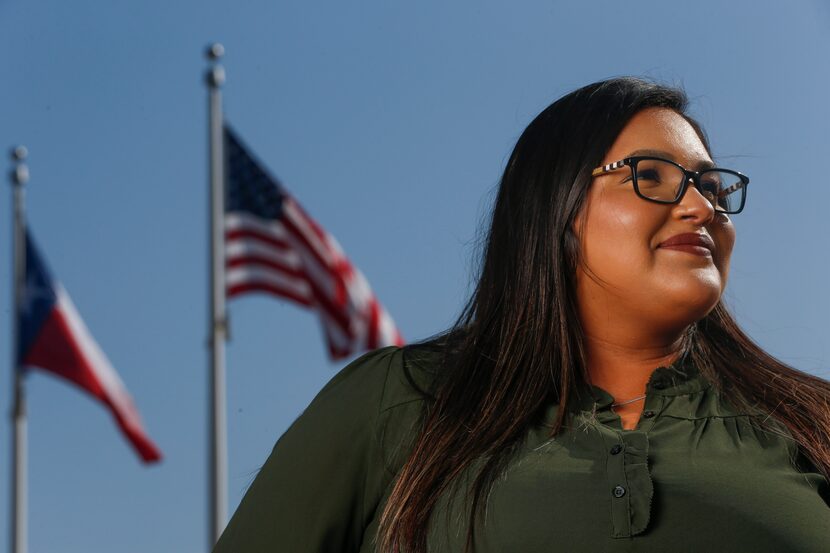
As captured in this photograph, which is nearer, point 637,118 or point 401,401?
point 401,401

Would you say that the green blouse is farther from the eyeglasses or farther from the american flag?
the american flag

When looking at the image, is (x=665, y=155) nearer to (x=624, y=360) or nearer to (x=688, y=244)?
(x=688, y=244)

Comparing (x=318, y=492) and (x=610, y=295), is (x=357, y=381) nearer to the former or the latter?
(x=318, y=492)

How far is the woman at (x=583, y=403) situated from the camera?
2.53 meters

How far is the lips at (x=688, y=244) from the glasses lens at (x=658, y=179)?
9 centimetres

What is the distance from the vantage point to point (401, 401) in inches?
110

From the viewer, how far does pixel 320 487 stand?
268cm

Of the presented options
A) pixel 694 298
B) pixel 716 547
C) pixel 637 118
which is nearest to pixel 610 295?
pixel 694 298

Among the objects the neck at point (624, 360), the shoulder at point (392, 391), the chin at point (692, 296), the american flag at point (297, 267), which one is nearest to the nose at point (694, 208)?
the chin at point (692, 296)

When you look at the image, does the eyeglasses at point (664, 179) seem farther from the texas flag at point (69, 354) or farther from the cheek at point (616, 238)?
the texas flag at point (69, 354)

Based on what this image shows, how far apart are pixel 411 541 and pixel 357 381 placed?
0.40 metres

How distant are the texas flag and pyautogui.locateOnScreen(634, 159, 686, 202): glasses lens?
8.99 m

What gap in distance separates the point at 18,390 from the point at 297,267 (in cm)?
392

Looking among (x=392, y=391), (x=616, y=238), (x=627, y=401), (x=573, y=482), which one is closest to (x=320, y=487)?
(x=392, y=391)
